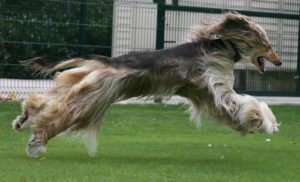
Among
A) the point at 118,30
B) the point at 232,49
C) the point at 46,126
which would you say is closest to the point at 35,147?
the point at 46,126

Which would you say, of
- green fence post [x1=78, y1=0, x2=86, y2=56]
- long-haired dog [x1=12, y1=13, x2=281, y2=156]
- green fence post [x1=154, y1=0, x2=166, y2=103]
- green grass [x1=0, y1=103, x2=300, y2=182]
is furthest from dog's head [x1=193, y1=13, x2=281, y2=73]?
green fence post [x1=154, y1=0, x2=166, y2=103]

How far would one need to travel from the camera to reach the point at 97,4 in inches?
593

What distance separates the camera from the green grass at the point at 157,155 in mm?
7004

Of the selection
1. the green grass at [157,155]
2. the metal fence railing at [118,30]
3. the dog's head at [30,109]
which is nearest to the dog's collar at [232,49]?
the green grass at [157,155]

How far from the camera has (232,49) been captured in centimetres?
837

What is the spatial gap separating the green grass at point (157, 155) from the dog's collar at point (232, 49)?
747mm

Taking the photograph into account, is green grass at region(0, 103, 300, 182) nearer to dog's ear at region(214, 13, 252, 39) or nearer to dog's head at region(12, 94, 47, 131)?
dog's head at region(12, 94, 47, 131)

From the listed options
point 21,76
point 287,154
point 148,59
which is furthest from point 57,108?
point 21,76

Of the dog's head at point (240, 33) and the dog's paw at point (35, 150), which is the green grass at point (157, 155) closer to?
the dog's paw at point (35, 150)

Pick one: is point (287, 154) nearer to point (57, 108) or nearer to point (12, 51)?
point (57, 108)

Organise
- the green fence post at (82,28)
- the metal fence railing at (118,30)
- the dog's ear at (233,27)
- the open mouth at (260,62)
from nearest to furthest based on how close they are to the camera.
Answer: the dog's ear at (233,27) → the open mouth at (260,62) → the metal fence railing at (118,30) → the green fence post at (82,28)

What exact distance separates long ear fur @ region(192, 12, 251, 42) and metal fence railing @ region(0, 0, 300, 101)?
5.27 metres

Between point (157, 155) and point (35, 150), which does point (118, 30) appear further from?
point (35, 150)

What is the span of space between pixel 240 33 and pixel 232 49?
0.60 feet
